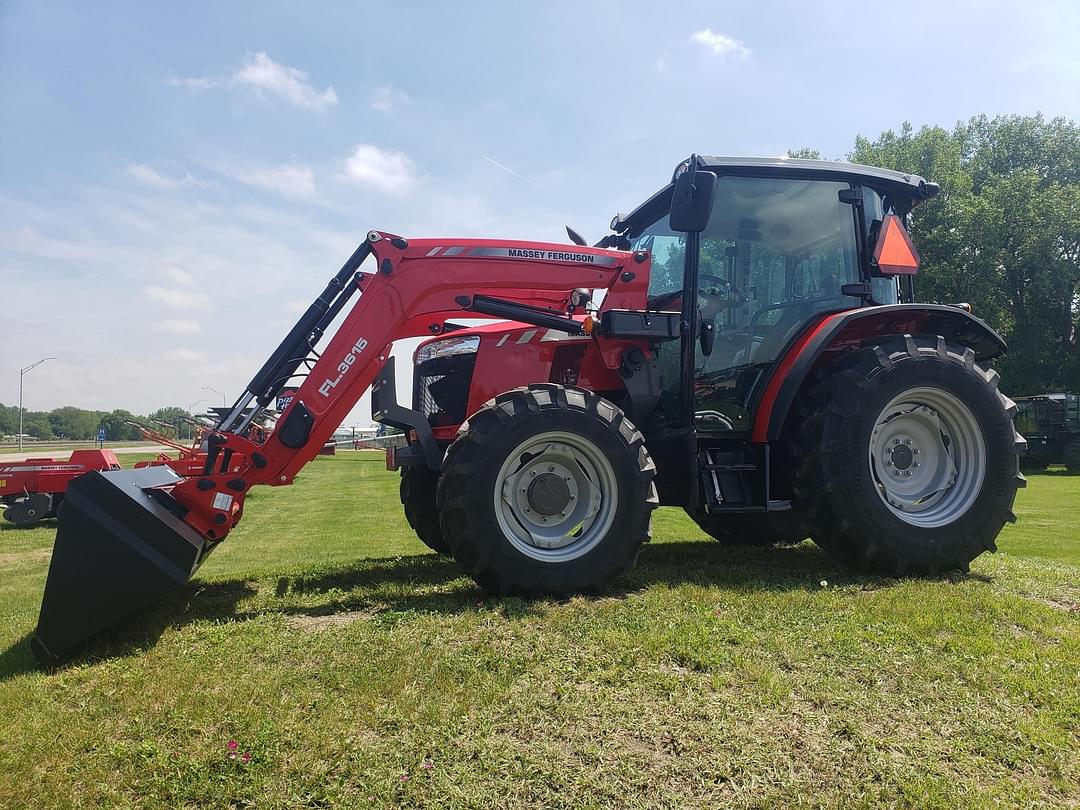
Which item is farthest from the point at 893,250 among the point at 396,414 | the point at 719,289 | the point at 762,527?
the point at 396,414

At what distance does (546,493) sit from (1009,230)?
121 feet

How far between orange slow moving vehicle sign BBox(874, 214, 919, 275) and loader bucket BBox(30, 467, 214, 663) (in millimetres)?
5515

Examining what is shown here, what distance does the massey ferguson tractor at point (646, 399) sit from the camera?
4.25m

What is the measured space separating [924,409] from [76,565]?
560cm

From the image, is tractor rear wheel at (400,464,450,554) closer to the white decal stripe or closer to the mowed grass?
the mowed grass

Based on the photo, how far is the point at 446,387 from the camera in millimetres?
5574

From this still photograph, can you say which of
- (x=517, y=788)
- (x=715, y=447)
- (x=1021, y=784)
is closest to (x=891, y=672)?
(x=1021, y=784)

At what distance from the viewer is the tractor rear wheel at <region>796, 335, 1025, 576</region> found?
484 centimetres

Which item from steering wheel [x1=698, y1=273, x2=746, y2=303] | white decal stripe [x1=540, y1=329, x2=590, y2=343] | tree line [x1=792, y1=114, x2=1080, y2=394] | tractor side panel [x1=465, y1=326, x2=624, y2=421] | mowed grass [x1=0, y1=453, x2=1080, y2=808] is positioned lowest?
mowed grass [x1=0, y1=453, x2=1080, y2=808]

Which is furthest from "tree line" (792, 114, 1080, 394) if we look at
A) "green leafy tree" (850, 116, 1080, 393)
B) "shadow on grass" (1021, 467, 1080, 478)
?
"shadow on grass" (1021, 467, 1080, 478)

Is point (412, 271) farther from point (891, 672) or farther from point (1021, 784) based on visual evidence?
point (1021, 784)

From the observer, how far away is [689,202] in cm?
502

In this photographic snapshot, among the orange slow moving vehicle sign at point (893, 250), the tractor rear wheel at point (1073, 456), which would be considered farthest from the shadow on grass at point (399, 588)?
the tractor rear wheel at point (1073, 456)

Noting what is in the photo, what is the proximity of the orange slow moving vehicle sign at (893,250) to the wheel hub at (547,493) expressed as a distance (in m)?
3.41
